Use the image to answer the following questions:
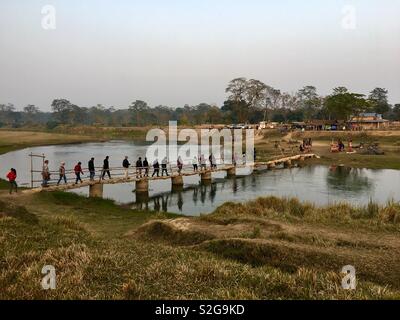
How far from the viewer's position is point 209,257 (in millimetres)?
10438

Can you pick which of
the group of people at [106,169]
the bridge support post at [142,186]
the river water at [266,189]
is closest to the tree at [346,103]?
the river water at [266,189]

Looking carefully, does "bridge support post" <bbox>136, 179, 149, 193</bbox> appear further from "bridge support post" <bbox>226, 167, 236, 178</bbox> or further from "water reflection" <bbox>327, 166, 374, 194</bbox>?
"water reflection" <bbox>327, 166, 374, 194</bbox>

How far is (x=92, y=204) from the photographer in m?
23.0

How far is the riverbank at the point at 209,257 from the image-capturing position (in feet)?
24.4

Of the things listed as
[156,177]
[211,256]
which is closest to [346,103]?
[156,177]

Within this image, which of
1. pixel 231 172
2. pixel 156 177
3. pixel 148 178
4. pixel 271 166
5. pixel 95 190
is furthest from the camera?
pixel 271 166

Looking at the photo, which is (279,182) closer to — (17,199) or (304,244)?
(17,199)

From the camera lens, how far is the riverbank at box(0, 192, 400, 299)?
24.4 feet

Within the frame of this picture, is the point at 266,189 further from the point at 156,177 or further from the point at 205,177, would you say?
the point at 156,177

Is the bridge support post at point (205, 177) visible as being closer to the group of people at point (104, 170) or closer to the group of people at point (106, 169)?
the group of people at point (104, 170)

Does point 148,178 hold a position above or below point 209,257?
below
